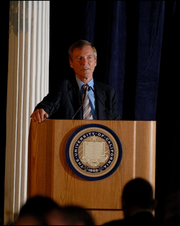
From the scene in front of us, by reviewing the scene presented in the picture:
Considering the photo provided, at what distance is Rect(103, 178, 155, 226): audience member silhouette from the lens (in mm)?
1789

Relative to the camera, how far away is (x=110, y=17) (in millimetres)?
4430

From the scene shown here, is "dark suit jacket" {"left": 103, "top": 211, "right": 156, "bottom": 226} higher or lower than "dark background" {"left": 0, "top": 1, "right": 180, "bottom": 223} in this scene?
lower

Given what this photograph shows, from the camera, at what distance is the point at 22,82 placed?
3.91 metres

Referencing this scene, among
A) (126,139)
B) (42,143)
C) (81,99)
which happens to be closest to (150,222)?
(126,139)

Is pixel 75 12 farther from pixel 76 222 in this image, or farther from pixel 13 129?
pixel 76 222

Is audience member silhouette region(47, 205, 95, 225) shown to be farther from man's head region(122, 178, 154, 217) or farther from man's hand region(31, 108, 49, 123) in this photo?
man's hand region(31, 108, 49, 123)

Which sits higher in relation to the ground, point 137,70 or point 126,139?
point 137,70

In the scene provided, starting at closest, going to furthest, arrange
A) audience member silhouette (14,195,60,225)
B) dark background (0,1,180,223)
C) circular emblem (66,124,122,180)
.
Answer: audience member silhouette (14,195,60,225) < circular emblem (66,124,122,180) < dark background (0,1,180,223)

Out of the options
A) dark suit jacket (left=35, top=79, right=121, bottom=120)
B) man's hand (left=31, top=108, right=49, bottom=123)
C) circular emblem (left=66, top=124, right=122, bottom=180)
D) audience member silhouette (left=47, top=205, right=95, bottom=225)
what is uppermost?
dark suit jacket (left=35, top=79, right=121, bottom=120)

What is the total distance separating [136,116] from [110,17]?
1.00 metres

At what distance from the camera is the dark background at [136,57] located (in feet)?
14.3

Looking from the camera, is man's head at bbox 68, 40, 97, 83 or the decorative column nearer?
man's head at bbox 68, 40, 97, 83

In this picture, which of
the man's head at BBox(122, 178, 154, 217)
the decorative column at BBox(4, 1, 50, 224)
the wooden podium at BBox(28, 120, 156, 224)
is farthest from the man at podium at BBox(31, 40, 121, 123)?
the decorative column at BBox(4, 1, 50, 224)

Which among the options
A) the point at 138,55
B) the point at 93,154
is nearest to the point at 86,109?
the point at 93,154
